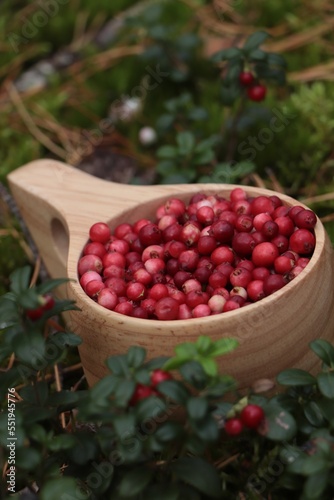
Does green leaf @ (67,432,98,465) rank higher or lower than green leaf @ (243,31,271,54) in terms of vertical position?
lower

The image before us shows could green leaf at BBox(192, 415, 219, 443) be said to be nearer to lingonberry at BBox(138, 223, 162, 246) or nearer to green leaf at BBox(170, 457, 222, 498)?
green leaf at BBox(170, 457, 222, 498)

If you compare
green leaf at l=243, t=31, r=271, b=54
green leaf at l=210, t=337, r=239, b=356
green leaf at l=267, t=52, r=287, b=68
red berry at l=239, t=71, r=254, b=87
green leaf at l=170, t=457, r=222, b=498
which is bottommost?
green leaf at l=170, t=457, r=222, b=498

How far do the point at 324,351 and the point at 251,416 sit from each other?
24 cm

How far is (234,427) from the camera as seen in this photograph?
1.47 m

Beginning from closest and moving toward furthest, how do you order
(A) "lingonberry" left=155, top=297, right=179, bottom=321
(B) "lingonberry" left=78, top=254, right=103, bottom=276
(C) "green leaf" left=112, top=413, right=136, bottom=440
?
1. (C) "green leaf" left=112, top=413, right=136, bottom=440
2. (A) "lingonberry" left=155, top=297, right=179, bottom=321
3. (B) "lingonberry" left=78, top=254, right=103, bottom=276

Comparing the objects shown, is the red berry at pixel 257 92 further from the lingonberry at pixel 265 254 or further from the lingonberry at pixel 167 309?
the lingonberry at pixel 167 309

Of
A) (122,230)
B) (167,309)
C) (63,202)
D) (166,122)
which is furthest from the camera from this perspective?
(166,122)

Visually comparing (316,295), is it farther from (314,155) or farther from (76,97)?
(76,97)

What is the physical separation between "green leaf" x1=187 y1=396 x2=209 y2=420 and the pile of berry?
0.39 meters

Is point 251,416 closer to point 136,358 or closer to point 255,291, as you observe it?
point 136,358

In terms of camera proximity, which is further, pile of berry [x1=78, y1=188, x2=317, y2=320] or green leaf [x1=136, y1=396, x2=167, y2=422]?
pile of berry [x1=78, y1=188, x2=317, y2=320]

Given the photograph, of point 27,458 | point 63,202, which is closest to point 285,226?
point 63,202

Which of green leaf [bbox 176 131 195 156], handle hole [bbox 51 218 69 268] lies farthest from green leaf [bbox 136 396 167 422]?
green leaf [bbox 176 131 195 156]

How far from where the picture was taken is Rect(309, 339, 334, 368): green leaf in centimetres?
158
